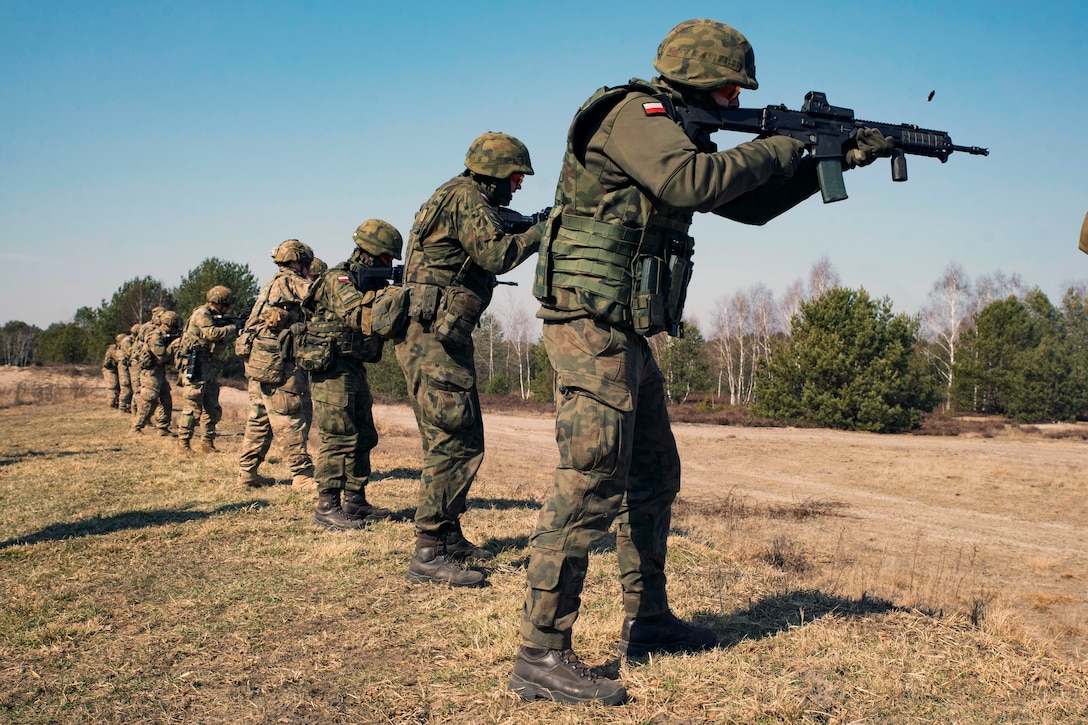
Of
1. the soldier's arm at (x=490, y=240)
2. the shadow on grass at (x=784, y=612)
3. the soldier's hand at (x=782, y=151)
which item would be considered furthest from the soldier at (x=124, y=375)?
the soldier's hand at (x=782, y=151)

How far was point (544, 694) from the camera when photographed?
3230 mm

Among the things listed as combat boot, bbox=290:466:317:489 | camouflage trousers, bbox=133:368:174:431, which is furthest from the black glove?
camouflage trousers, bbox=133:368:174:431

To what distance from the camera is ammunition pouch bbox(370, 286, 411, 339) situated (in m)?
5.61

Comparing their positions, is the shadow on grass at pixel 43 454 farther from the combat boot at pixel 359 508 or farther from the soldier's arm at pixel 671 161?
the soldier's arm at pixel 671 161

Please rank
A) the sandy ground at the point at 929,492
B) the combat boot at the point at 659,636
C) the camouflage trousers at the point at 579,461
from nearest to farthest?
the camouflage trousers at the point at 579,461 < the combat boot at the point at 659,636 < the sandy ground at the point at 929,492

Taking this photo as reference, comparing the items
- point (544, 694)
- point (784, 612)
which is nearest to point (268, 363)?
point (784, 612)

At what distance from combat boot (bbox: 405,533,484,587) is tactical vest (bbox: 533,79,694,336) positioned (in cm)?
231

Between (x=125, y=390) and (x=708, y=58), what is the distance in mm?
25243

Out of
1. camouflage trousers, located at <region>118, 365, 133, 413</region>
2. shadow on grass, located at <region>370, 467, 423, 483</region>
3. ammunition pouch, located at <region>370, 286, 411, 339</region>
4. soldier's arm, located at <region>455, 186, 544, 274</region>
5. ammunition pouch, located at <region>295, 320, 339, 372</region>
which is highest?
soldier's arm, located at <region>455, 186, 544, 274</region>

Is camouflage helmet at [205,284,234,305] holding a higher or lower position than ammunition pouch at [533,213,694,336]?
higher

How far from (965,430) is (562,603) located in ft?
96.5

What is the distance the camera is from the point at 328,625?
4.42 meters

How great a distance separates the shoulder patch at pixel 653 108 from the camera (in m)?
3.22

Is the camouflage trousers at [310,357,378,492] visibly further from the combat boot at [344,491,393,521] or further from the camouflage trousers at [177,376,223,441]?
the camouflage trousers at [177,376,223,441]
